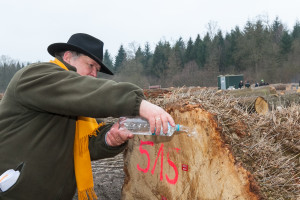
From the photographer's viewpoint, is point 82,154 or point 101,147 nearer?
point 82,154

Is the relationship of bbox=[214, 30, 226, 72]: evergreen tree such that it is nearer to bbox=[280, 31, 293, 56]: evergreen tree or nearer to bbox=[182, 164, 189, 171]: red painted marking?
bbox=[280, 31, 293, 56]: evergreen tree

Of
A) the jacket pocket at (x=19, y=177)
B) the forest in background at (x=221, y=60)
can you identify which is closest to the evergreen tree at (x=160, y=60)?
the forest in background at (x=221, y=60)

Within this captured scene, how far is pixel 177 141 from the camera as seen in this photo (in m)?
2.18

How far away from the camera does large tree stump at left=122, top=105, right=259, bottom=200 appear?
6.04ft

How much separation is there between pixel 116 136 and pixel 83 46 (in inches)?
31.2

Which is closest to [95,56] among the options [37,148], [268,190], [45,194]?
[37,148]

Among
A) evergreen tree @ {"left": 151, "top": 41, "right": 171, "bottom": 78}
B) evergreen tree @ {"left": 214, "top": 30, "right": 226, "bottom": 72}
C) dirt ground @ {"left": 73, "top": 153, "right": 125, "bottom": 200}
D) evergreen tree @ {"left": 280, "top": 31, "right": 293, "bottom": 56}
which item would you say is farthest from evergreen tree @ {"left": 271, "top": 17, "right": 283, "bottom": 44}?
dirt ground @ {"left": 73, "top": 153, "right": 125, "bottom": 200}

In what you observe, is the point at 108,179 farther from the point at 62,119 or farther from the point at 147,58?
the point at 147,58

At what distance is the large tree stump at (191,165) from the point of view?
1.84 metres

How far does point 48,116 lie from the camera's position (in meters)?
1.93

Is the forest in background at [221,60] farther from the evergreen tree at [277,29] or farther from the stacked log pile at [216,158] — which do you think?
the stacked log pile at [216,158]

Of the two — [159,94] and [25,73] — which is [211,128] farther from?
[25,73]

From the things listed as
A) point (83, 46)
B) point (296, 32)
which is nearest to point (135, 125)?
point (83, 46)

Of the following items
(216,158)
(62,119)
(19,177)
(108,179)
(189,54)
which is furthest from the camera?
(189,54)
